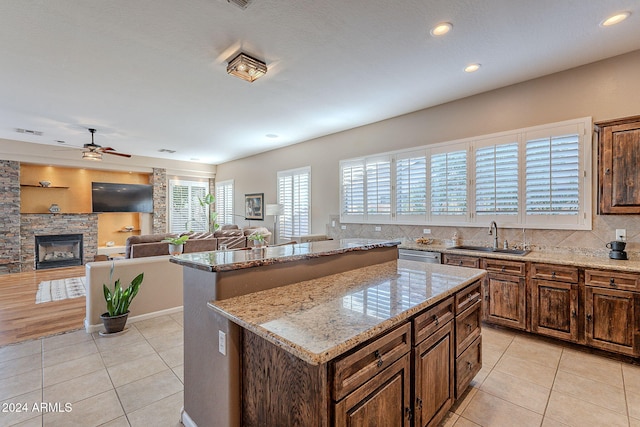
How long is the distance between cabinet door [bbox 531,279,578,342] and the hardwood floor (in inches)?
214

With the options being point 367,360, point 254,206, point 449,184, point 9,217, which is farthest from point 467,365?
→ point 9,217

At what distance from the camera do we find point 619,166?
280cm

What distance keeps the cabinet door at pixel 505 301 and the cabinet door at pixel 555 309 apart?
0.32 ft

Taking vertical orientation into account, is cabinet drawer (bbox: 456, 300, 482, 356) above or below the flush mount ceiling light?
below

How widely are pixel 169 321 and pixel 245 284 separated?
2.75m

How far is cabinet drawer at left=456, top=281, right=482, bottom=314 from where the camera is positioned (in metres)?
1.97

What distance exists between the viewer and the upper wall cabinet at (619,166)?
271 cm

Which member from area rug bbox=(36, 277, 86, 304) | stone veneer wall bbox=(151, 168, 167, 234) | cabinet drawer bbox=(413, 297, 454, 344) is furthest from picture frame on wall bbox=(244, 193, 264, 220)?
cabinet drawer bbox=(413, 297, 454, 344)

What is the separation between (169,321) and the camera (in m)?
3.71

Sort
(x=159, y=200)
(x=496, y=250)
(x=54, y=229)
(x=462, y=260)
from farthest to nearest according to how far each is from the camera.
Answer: (x=159, y=200) → (x=54, y=229) → (x=496, y=250) → (x=462, y=260)

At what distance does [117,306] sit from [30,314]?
Answer: 1.79m

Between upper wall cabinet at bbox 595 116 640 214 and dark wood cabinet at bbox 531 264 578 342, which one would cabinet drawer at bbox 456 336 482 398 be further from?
upper wall cabinet at bbox 595 116 640 214

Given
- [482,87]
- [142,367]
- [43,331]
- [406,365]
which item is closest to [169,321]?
[142,367]

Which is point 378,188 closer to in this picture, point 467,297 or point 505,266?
point 505,266
